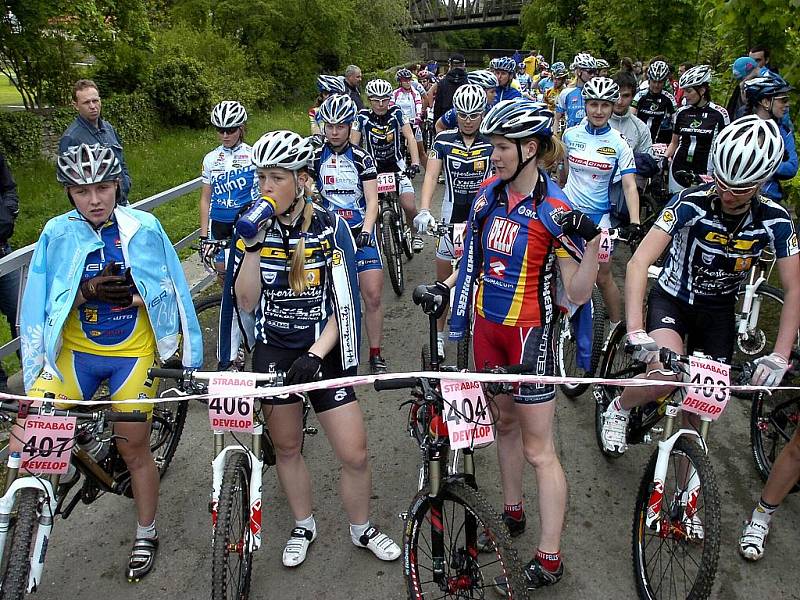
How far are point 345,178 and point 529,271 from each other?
3176mm

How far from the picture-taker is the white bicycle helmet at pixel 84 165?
11.3 ft

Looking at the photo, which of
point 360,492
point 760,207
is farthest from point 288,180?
point 760,207

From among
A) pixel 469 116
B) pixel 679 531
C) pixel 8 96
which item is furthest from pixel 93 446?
pixel 8 96

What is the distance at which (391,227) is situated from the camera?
8.08 meters

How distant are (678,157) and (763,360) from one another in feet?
17.7

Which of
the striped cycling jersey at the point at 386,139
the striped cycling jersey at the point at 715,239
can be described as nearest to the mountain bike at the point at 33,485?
the striped cycling jersey at the point at 715,239

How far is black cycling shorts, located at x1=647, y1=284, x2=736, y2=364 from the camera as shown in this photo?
4.00 meters

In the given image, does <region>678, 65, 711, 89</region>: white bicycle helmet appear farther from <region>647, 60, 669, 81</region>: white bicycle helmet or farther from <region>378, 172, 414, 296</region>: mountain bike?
<region>378, 172, 414, 296</region>: mountain bike

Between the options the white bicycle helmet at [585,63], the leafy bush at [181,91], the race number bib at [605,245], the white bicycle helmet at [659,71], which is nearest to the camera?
the race number bib at [605,245]

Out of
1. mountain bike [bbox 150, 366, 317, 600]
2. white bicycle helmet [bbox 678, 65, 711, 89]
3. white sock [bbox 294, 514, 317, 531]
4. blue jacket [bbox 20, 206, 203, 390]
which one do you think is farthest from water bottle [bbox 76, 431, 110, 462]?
white bicycle helmet [bbox 678, 65, 711, 89]

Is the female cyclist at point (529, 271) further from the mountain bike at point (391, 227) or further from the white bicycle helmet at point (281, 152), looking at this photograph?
the mountain bike at point (391, 227)

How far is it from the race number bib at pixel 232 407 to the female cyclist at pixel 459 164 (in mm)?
3069

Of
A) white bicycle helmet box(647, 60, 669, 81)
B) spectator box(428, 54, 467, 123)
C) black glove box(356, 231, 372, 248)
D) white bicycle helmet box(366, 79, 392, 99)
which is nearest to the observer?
black glove box(356, 231, 372, 248)

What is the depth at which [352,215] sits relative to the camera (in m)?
6.39
